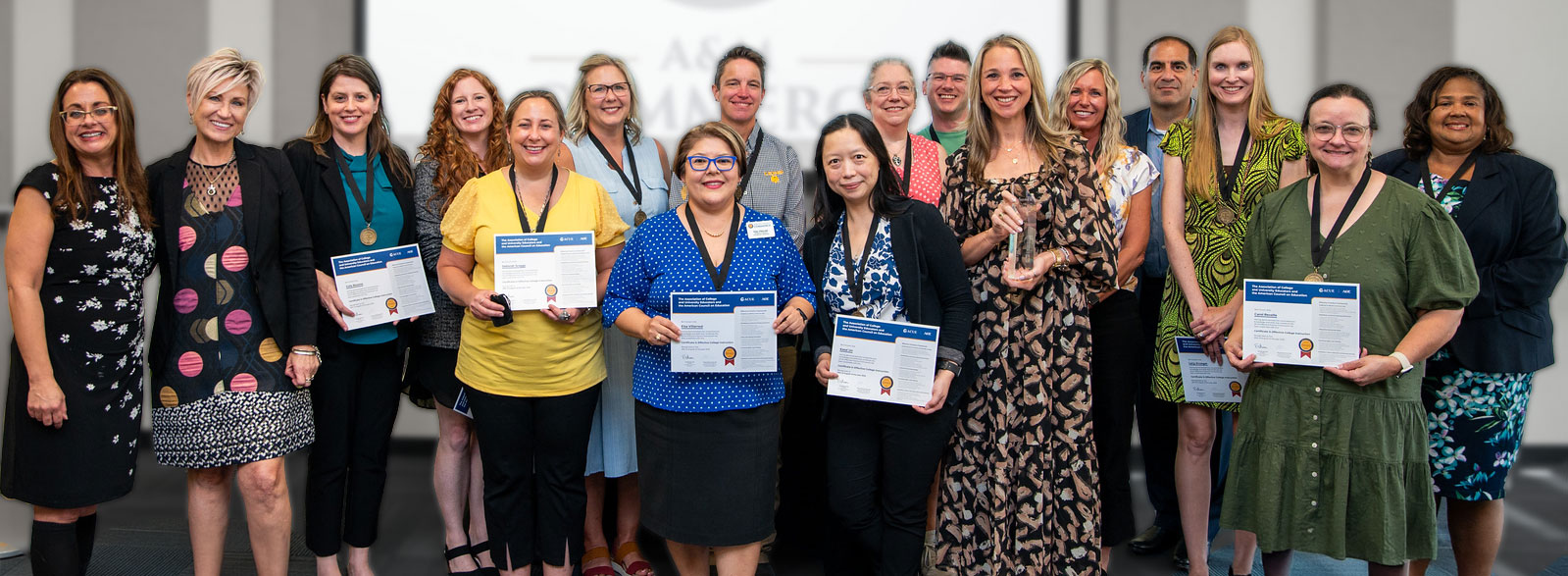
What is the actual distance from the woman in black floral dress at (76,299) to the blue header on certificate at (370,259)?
47 centimetres

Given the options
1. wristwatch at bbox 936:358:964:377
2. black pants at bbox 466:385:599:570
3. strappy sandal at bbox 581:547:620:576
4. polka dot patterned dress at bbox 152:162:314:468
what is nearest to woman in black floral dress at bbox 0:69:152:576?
polka dot patterned dress at bbox 152:162:314:468

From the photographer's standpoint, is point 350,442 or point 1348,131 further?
point 350,442

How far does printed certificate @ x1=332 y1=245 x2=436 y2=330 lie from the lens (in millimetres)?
2717

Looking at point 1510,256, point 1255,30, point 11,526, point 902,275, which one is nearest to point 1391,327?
point 1510,256

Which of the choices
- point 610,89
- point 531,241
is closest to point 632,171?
point 610,89

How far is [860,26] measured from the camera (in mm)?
4820

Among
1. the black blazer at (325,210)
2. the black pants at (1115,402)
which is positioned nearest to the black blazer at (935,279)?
the black pants at (1115,402)

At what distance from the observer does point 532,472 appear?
284 cm

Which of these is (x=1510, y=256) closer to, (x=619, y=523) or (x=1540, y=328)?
(x=1540, y=328)

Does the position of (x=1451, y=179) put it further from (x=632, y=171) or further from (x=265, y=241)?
(x=265, y=241)

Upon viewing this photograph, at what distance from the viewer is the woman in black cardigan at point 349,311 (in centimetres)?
281

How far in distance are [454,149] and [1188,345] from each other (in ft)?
7.86

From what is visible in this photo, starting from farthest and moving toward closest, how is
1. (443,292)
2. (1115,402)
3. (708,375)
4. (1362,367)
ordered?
(443,292) < (1115,402) < (708,375) < (1362,367)

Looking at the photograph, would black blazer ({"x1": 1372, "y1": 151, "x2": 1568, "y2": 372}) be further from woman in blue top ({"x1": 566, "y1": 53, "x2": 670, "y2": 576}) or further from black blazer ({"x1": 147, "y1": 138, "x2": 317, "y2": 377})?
black blazer ({"x1": 147, "y1": 138, "x2": 317, "y2": 377})
